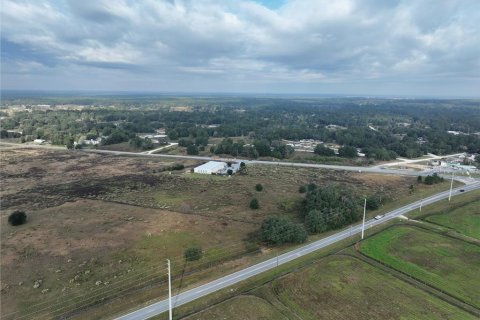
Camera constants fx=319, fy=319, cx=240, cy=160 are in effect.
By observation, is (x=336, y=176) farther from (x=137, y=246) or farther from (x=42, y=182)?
(x=42, y=182)

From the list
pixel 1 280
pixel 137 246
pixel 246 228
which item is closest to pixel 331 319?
pixel 246 228

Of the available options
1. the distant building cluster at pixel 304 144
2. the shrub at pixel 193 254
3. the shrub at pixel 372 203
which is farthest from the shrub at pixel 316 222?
the distant building cluster at pixel 304 144

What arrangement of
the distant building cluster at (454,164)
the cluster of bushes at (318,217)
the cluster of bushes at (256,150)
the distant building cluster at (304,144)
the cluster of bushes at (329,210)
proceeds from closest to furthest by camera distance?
the cluster of bushes at (318,217), the cluster of bushes at (329,210), the distant building cluster at (454,164), the cluster of bushes at (256,150), the distant building cluster at (304,144)

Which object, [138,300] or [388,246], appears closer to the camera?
[138,300]

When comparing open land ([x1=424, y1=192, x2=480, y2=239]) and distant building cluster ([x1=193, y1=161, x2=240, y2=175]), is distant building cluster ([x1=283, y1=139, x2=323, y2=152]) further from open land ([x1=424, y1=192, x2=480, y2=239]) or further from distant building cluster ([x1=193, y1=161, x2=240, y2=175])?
open land ([x1=424, y1=192, x2=480, y2=239])

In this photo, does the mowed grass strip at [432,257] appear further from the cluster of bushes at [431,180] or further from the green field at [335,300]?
the cluster of bushes at [431,180]

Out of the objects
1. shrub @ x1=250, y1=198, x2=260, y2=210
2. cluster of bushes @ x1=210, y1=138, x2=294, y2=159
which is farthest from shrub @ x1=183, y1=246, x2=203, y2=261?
cluster of bushes @ x1=210, y1=138, x2=294, y2=159
